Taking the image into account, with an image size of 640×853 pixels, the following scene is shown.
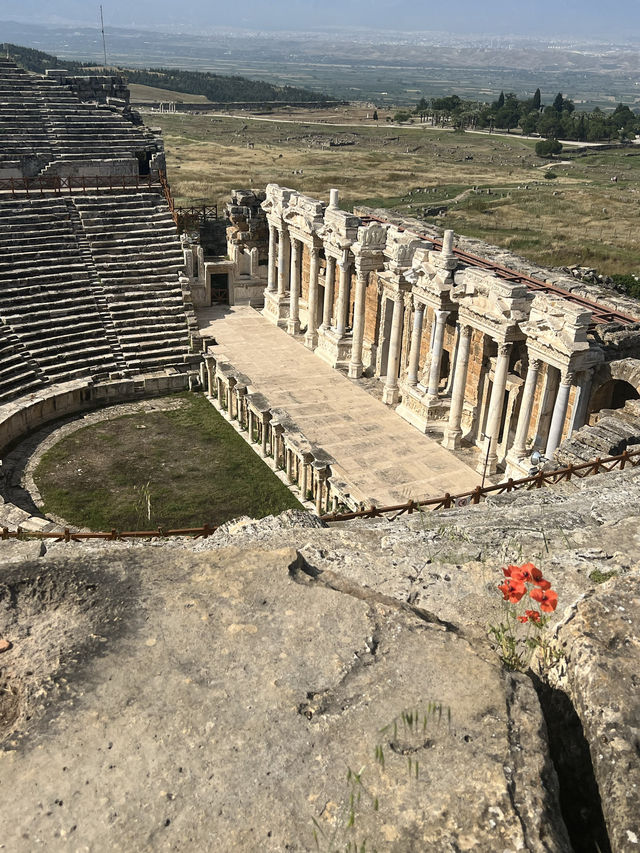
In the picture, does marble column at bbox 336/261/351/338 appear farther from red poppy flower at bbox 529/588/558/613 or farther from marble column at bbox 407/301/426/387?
red poppy flower at bbox 529/588/558/613

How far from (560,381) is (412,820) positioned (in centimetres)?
1459

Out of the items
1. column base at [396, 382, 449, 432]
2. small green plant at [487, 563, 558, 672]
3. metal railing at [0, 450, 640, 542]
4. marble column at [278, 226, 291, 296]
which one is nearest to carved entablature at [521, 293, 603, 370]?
metal railing at [0, 450, 640, 542]

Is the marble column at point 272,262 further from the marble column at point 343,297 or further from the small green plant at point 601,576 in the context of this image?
the small green plant at point 601,576

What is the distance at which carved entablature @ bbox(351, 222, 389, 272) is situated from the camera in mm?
24422

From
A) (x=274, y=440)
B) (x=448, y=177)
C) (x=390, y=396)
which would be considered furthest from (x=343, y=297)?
(x=448, y=177)

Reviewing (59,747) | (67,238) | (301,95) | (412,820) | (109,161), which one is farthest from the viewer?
(301,95)

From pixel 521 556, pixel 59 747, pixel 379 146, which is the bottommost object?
pixel 379 146

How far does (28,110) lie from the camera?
120ft

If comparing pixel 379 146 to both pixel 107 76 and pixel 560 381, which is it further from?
pixel 560 381

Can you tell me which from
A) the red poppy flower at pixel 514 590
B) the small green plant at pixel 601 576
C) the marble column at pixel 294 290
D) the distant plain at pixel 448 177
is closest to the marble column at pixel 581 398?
the small green plant at pixel 601 576

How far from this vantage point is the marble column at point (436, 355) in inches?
854

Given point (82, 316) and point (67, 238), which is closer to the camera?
point (82, 316)

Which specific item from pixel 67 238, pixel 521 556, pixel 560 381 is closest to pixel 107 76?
pixel 67 238

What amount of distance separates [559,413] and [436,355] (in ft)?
16.4
